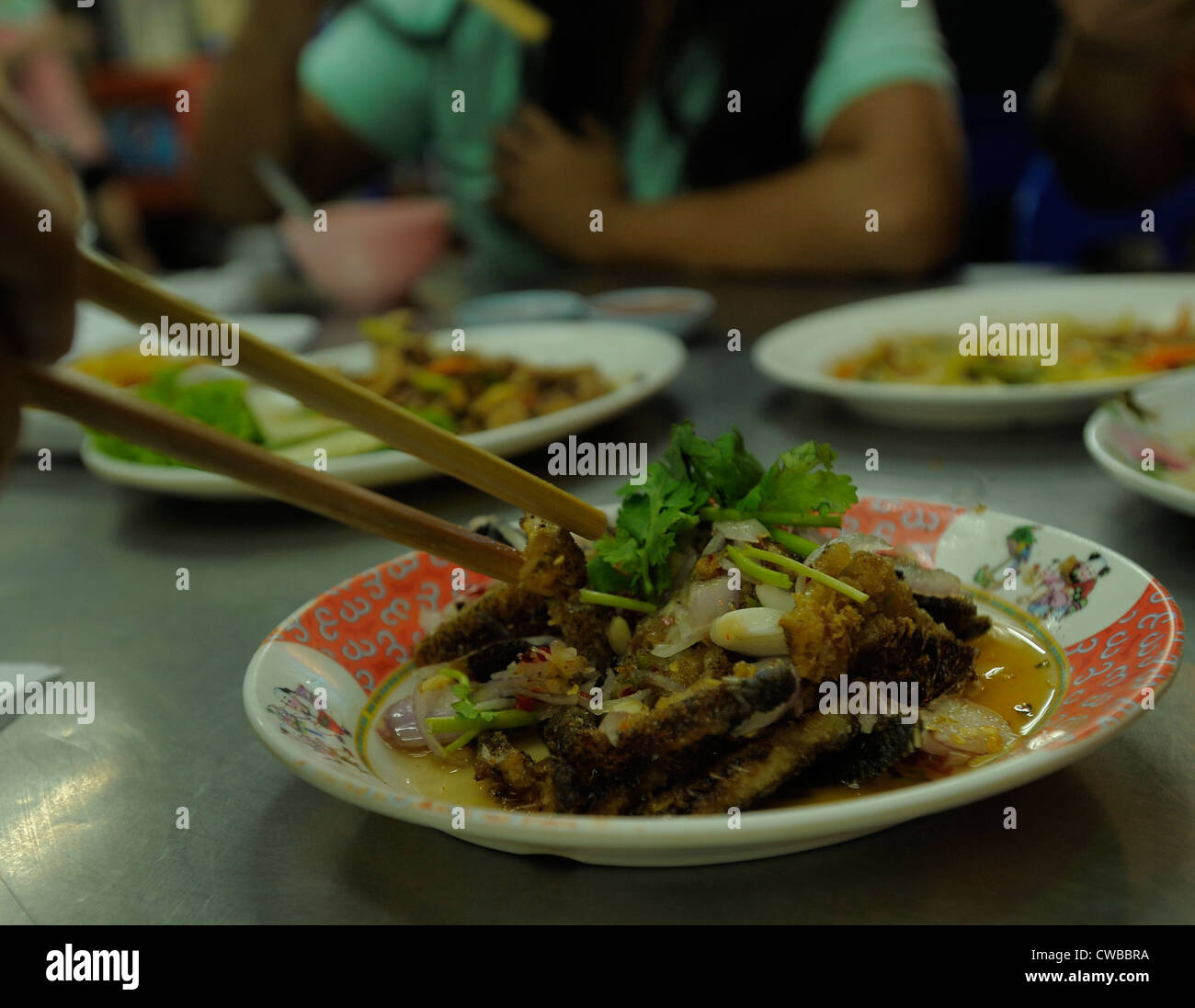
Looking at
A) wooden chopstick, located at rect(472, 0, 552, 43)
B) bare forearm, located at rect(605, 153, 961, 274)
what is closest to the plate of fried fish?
bare forearm, located at rect(605, 153, 961, 274)

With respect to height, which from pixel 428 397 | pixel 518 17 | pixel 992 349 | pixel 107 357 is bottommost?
pixel 428 397

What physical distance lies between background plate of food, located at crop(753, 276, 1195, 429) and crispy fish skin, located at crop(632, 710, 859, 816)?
1333 millimetres

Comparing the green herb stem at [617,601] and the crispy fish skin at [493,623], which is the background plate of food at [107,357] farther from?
the green herb stem at [617,601]

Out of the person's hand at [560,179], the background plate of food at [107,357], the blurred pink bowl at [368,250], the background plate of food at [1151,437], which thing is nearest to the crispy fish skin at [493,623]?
the background plate of food at [1151,437]

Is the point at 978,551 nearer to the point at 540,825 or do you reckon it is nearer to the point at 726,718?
the point at 726,718


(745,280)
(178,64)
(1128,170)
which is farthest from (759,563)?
(178,64)

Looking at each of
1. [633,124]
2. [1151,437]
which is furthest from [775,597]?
[633,124]

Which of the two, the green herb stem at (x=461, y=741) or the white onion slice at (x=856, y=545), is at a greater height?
the white onion slice at (x=856, y=545)

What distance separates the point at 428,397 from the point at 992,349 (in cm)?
143

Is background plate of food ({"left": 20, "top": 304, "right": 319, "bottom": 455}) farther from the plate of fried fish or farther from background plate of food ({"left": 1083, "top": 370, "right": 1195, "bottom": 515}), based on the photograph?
background plate of food ({"left": 1083, "top": 370, "right": 1195, "bottom": 515})

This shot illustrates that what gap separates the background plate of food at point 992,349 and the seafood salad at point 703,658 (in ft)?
3.47

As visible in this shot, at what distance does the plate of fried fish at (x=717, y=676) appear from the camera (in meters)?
1.02

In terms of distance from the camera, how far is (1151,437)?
1.89 meters

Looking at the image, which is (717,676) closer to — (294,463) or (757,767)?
(757,767)
